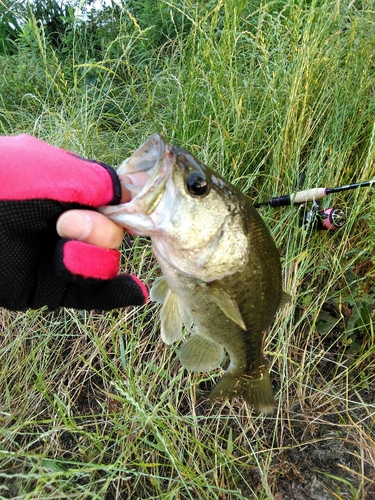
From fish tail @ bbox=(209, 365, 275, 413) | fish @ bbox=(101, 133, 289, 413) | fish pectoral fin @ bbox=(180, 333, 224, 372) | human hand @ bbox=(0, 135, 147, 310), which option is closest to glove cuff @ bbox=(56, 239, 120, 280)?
human hand @ bbox=(0, 135, 147, 310)

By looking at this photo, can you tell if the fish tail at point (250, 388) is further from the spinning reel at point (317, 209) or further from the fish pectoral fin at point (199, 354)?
the spinning reel at point (317, 209)

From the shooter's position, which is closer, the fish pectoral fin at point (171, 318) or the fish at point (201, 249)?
the fish at point (201, 249)

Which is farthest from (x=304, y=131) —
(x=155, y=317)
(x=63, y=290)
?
(x=63, y=290)

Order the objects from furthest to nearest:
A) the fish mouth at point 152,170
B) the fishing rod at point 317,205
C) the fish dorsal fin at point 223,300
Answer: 1. the fishing rod at point 317,205
2. the fish dorsal fin at point 223,300
3. the fish mouth at point 152,170

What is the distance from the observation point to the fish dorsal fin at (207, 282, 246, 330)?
4.61 ft

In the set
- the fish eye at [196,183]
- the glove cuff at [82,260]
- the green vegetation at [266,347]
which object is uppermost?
the fish eye at [196,183]

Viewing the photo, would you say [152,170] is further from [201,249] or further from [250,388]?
[250,388]

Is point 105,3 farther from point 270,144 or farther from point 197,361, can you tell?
point 197,361

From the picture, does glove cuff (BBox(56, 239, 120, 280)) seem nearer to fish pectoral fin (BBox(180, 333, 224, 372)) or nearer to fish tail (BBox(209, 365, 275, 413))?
fish pectoral fin (BBox(180, 333, 224, 372))

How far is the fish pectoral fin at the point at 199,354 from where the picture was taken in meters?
1.60

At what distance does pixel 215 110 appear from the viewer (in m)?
2.43

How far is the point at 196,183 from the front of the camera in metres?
1.32

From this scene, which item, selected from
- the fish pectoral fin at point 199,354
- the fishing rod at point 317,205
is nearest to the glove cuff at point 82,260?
the fish pectoral fin at point 199,354

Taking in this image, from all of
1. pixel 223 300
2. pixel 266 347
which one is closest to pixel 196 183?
pixel 223 300
